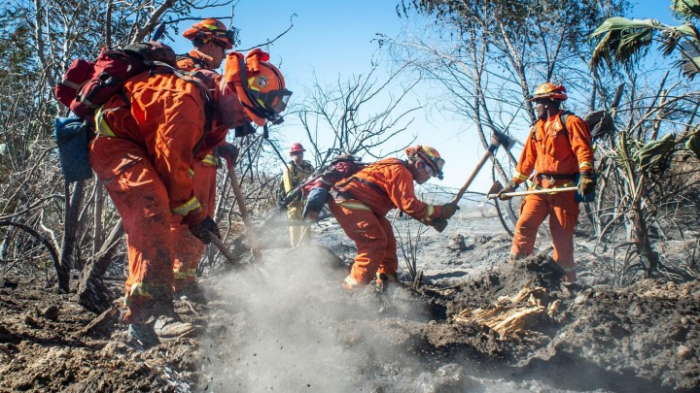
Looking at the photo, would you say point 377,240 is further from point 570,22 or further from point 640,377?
point 570,22

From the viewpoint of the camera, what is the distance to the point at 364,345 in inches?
126

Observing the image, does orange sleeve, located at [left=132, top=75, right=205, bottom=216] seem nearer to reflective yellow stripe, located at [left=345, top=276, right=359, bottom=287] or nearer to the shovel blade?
reflective yellow stripe, located at [left=345, top=276, right=359, bottom=287]

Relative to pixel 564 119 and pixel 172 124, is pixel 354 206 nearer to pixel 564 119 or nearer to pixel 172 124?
pixel 564 119

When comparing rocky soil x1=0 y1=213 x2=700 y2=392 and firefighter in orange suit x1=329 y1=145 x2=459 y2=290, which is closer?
rocky soil x1=0 y1=213 x2=700 y2=392

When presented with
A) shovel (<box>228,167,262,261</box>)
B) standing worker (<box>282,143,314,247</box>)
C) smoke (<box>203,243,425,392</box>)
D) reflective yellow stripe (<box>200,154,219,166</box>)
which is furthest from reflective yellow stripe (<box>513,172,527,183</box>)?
reflective yellow stripe (<box>200,154,219,166</box>)

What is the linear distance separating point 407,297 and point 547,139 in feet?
8.18

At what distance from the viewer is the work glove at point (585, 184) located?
209 inches

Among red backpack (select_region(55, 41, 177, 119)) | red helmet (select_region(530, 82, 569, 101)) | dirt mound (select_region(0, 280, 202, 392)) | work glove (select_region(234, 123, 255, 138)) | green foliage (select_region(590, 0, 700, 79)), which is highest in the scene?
green foliage (select_region(590, 0, 700, 79))

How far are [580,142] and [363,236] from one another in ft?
8.00

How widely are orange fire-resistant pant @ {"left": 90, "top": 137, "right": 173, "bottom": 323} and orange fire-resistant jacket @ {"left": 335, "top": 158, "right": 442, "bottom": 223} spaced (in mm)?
2695

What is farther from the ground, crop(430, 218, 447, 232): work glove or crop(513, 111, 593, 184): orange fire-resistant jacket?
crop(513, 111, 593, 184): orange fire-resistant jacket

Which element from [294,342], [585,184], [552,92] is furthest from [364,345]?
[552,92]

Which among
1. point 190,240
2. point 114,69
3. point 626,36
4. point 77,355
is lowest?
point 77,355

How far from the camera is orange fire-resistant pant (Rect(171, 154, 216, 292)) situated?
421cm
